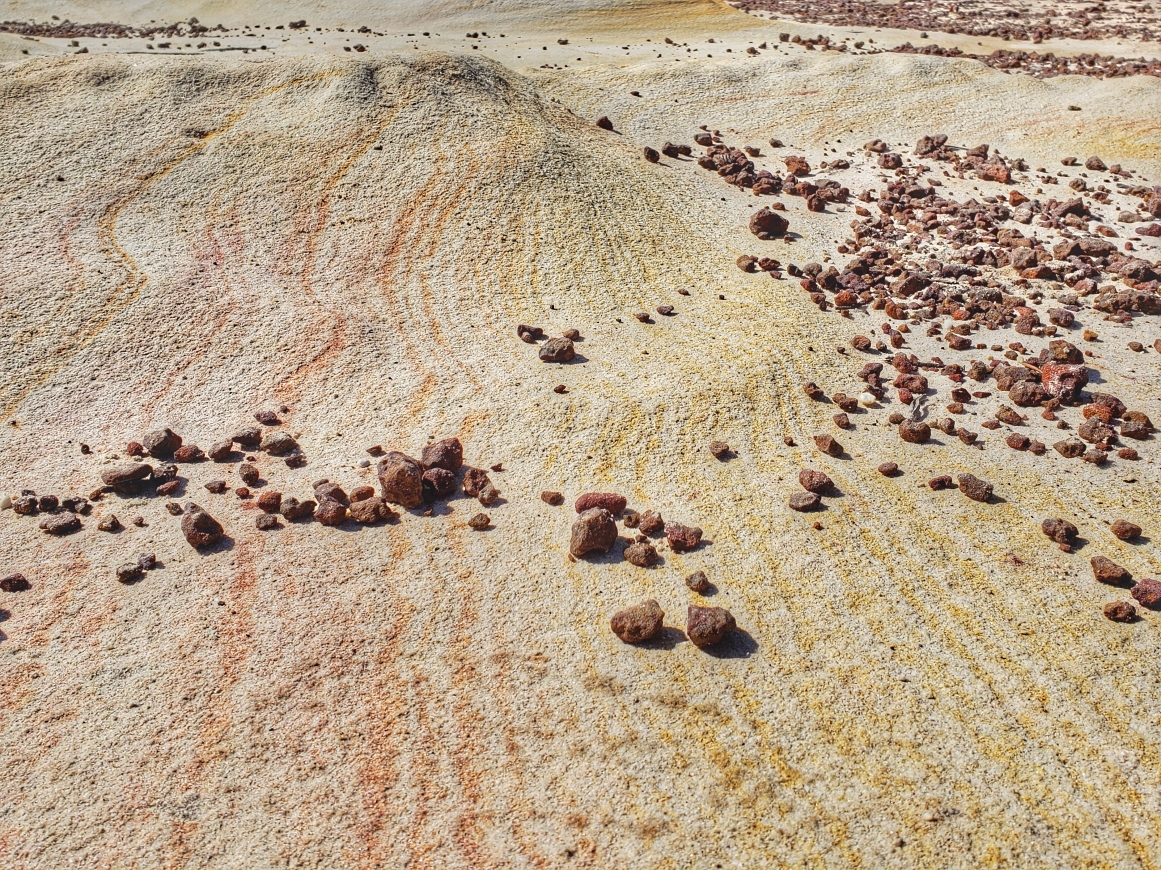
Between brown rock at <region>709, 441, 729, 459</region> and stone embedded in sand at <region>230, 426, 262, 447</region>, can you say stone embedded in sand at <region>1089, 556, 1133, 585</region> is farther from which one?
stone embedded in sand at <region>230, 426, 262, 447</region>

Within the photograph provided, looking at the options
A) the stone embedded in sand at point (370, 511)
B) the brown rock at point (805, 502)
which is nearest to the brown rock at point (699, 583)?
the brown rock at point (805, 502)

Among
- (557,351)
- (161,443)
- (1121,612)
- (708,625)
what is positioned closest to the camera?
(708,625)

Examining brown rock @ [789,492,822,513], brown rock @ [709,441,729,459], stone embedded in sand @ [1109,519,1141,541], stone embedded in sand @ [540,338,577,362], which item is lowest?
stone embedded in sand @ [1109,519,1141,541]

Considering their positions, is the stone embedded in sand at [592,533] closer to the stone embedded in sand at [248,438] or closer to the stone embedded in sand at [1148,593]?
the stone embedded in sand at [248,438]

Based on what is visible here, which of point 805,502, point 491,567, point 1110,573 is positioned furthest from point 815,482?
point 491,567

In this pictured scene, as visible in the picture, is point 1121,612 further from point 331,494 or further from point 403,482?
point 331,494

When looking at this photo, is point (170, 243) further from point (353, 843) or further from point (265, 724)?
point (353, 843)

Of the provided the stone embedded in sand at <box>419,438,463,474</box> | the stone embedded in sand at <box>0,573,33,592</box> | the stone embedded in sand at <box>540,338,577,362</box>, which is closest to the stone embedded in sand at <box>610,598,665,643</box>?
the stone embedded in sand at <box>419,438,463,474</box>

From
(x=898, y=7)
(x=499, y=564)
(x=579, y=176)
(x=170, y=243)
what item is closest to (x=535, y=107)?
(x=579, y=176)
